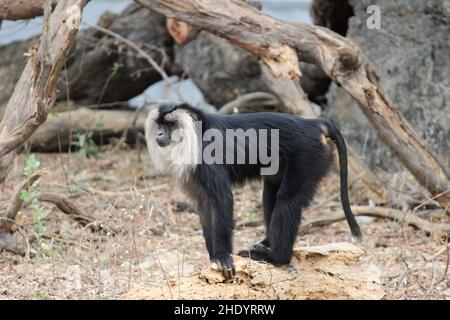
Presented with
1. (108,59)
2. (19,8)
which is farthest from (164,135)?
(108,59)

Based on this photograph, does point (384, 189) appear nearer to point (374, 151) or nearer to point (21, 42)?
point (374, 151)

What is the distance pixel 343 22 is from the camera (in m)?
8.82

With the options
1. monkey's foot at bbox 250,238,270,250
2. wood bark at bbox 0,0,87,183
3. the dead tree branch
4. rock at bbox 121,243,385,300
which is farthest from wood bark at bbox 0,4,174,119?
rock at bbox 121,243,385,300

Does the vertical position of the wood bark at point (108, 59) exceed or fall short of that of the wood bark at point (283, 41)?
it falls short

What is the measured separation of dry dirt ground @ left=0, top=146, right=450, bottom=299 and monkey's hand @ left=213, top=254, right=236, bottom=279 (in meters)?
0.26

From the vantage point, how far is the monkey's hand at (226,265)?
14.6 feet

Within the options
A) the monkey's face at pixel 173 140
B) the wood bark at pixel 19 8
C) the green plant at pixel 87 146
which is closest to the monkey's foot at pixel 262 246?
the monkey's face at pixel 173 140

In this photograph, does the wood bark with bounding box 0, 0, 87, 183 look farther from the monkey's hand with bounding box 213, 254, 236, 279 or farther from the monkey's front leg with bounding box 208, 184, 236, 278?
the monkey's hand with bounding box 213, 254, 236, 279

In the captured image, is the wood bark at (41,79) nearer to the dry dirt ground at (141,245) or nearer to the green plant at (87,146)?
the dry dirt ground at (141,245)

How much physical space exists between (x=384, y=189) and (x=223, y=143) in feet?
8.44

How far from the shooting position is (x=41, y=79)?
5.05 metres

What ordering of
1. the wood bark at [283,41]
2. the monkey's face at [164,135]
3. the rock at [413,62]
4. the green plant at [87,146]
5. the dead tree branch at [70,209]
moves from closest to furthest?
the monkey's face at [164,135], the wood bark at [283,41], the dead tree branch at [70,209], the rock at [413,62], the green plant at [87,146]

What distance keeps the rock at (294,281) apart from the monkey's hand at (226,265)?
0.03m

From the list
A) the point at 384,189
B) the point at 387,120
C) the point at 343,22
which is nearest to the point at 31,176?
the point at 387,120
